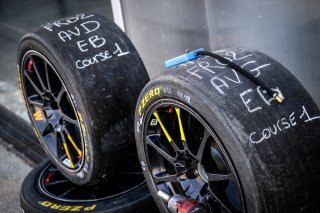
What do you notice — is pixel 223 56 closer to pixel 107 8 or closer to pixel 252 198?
pixel 252 198

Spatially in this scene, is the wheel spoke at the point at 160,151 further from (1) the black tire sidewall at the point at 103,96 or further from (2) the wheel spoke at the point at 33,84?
(2) the wheel spoke at the point at 33,84

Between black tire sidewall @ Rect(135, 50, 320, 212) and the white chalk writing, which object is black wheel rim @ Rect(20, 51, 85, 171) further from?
the white chalk writing

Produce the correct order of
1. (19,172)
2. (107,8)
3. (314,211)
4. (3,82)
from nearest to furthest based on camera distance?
(314,211) → (19,172) → (3,82) → (107,8)

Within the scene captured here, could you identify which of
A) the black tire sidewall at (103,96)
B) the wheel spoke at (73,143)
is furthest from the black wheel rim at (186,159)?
the wheel spoke at (73,143)

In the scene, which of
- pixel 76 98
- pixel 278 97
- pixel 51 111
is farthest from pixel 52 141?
pixel 278 97

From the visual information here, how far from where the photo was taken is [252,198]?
226 cm

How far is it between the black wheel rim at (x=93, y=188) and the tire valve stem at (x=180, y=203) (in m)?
0.56

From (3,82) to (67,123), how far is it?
3.34 m

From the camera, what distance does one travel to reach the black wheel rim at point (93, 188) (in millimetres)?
3453

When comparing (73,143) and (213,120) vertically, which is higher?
(213,120)

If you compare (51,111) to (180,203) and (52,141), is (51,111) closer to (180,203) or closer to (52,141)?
(52,141)

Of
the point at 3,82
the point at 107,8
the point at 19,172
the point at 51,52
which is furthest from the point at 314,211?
the point at 107,8

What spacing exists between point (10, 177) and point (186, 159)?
2.34m

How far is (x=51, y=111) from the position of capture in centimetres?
361
